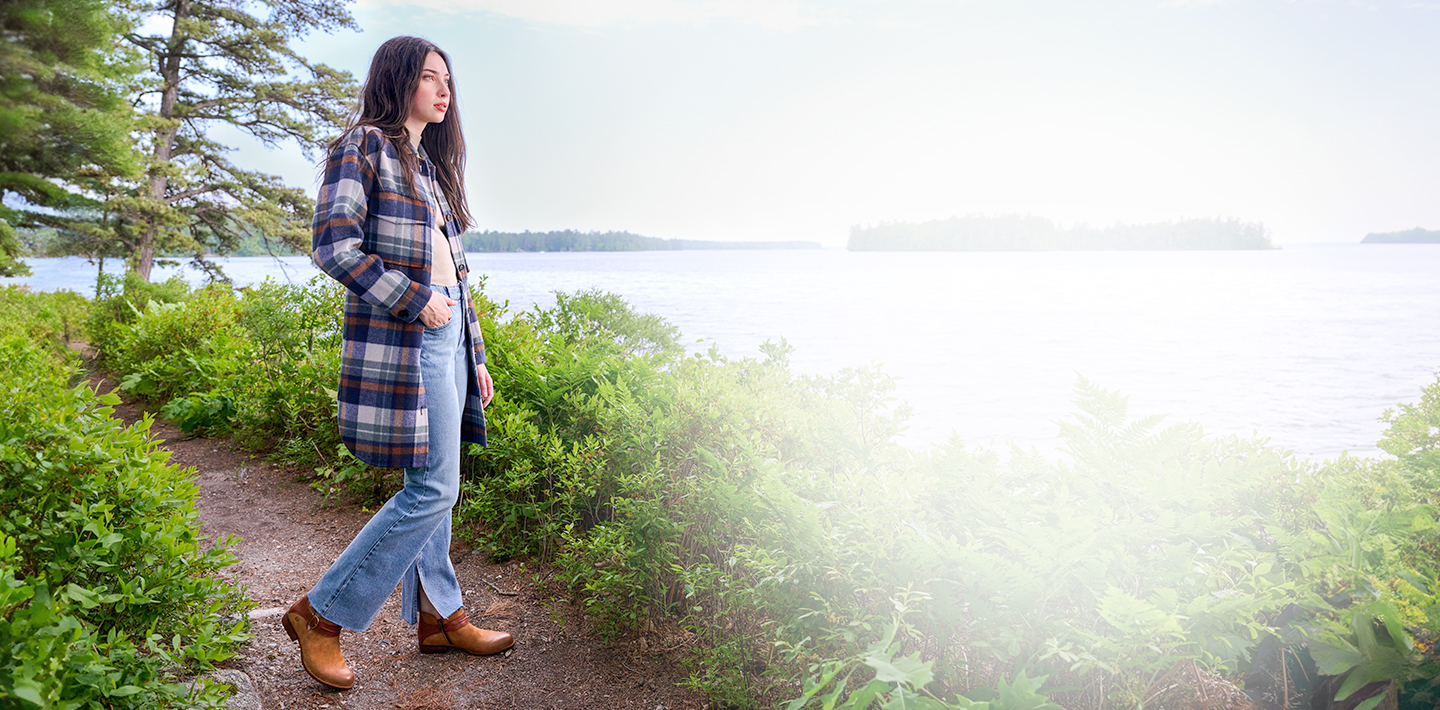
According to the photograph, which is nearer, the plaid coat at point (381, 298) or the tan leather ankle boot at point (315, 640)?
the plaid coat at point (381, 298)

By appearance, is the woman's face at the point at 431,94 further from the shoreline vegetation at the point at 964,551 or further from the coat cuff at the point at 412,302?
the shoreline vegetation at the point at 964,551

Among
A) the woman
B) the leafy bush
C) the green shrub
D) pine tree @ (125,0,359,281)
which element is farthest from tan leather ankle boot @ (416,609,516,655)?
pine tree @ (125,0,359,281)

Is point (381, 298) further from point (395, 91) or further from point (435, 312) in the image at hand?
point (395, 91)

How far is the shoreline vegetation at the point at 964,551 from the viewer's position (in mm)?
1552

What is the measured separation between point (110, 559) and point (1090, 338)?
71.3ft

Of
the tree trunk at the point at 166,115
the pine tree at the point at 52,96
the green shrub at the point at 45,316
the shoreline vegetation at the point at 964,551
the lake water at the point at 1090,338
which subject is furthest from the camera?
the tree trunk at the point at 166,115

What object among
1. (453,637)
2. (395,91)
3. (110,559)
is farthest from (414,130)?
(453,637)

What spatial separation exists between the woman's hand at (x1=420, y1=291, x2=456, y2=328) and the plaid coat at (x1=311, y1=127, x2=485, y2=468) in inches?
0.9

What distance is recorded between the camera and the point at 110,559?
2.23 m

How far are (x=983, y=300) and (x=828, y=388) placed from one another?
29468 millimetres

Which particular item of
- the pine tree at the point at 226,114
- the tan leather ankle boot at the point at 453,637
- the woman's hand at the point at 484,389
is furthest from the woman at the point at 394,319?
the pine tree at the point at 226,114

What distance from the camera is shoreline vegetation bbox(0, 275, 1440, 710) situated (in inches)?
61.1

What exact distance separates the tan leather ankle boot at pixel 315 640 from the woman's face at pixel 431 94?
175 centimetres

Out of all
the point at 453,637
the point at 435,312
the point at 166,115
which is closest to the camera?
the point at 435,312
